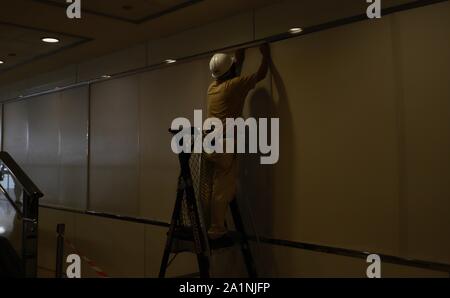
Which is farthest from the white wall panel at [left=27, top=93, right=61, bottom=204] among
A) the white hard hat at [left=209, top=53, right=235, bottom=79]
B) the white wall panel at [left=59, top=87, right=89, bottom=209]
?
the white hard hat at [left=209, top=53, right=235, bottom=79]

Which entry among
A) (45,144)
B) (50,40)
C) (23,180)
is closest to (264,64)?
(23,180)

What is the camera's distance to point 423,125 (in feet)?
7.64

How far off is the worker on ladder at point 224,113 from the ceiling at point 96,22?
1.53ft

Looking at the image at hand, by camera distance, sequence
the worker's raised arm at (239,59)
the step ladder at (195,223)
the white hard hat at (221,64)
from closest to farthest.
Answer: the step ladder at (195,223) → the white hard hat at (221,64) → the worker's raised arm at (239,59)

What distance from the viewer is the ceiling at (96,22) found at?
3137 mm

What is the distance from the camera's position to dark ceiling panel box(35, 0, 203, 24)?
310 centimetres

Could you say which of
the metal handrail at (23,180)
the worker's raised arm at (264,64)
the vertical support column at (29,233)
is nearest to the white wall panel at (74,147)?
the metal handrail at (23,180)

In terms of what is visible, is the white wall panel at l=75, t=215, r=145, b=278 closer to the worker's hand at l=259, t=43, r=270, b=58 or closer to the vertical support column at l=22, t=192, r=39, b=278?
the vertical support column at l=22, t=192, r=39, b=278

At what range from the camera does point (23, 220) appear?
2936 millimetres

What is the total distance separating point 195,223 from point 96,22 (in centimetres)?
190

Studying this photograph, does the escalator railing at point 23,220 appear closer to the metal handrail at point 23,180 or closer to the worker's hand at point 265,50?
the metal handrail at point 23,180

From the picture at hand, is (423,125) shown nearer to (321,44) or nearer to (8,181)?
(321,44)

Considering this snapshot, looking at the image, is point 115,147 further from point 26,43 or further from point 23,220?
point 23,220

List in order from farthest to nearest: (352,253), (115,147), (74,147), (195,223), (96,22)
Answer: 1. (74,147)
2. (115,147)
3. (96,22)
4. (195,223)
5. (352,253)
